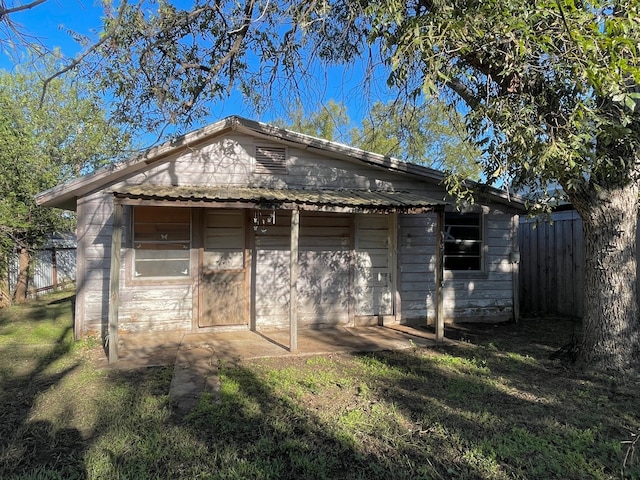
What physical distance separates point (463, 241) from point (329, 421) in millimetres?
5717

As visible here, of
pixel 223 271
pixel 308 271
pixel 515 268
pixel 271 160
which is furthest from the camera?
pixel 515 268

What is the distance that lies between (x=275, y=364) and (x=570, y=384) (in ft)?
11.8

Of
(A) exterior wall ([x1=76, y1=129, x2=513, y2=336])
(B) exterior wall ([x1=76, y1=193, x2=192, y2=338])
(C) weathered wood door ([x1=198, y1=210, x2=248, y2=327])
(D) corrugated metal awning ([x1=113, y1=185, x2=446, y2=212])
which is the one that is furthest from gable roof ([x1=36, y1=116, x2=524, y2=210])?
(C) weathered wood door ([x1=198, y1=210, x2=248, y2=327])

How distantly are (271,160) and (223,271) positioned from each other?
218 centimetres

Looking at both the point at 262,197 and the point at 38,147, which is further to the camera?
the point at 38,147

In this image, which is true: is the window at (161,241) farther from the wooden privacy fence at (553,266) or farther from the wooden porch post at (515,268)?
the wooden privacy fence at (553,266)

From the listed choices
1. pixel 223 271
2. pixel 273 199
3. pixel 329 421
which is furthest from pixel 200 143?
pixel 329 421

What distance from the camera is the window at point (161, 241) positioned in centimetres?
689

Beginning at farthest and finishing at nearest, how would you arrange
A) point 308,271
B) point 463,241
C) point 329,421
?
1. point 463,241
2. point 308,271
3. point 329,421

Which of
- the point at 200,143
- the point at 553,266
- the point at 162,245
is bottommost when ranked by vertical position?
the point at 553,266

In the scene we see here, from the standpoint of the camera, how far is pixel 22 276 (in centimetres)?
1166

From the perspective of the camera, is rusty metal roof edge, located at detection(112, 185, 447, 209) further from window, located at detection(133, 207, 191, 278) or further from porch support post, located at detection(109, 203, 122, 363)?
window, located at detection(133, 207, 191, 278)

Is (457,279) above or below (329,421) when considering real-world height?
above

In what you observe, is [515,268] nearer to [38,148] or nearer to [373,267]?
[373,267]
